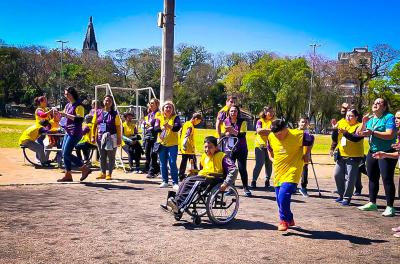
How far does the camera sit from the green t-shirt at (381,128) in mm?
7039

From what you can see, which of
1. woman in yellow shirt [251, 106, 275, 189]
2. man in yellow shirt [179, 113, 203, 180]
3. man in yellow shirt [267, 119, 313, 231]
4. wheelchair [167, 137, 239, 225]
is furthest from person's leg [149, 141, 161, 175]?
man in yellow shirt [267, 119, 313, 231]

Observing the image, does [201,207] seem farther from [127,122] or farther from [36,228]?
[127,122]

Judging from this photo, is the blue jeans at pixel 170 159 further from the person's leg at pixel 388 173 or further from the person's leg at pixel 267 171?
the person's leg at pixel 388 173

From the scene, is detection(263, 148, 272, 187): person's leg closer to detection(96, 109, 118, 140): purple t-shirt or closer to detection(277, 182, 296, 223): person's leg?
detection(96, 109, 118, 140): purple t-shirt

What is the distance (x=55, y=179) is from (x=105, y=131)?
63.8 inches

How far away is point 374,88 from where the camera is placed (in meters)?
57.3

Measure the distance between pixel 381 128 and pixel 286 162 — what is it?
2274 millimetres

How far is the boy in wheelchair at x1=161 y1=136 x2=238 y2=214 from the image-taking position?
5828mm

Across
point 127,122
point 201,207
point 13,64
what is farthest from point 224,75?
point 201,207

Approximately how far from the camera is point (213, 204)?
6039mm

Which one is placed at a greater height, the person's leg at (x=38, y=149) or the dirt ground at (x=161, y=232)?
the person's leg at (x=38, y=149)

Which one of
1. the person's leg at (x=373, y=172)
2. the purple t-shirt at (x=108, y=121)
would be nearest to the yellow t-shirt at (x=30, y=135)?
the purple t-shirt at (x=108, y=121)

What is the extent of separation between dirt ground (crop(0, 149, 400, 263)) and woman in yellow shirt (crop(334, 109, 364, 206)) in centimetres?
42

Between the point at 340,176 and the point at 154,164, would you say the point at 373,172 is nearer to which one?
the point at 340,176
